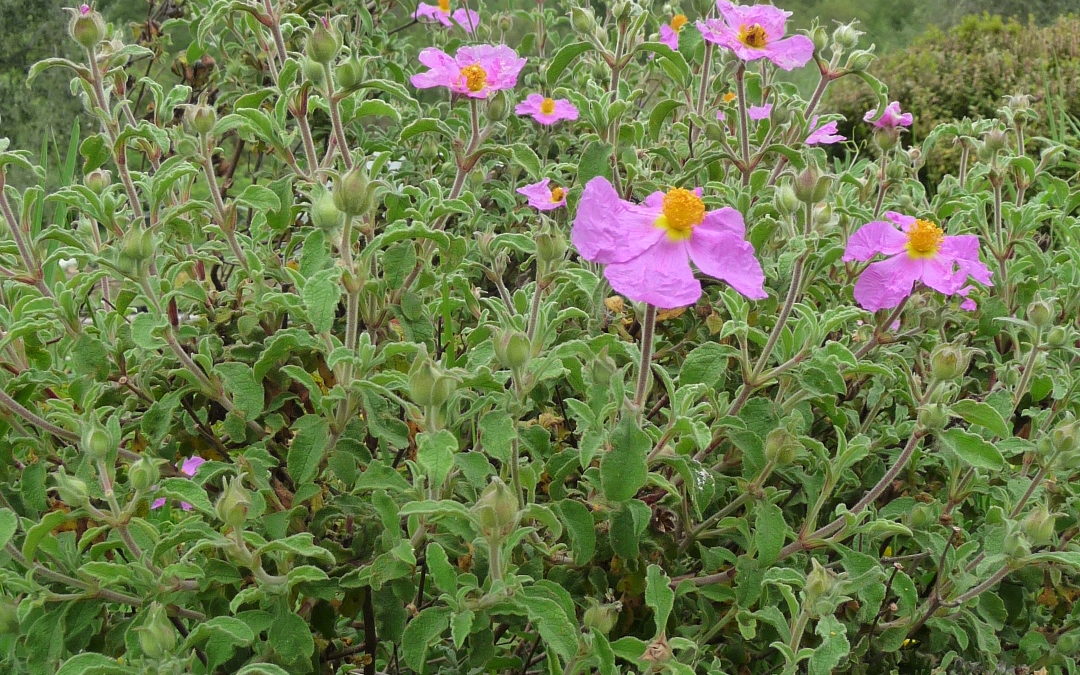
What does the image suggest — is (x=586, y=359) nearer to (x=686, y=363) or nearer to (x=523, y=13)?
(x=686, y=363)

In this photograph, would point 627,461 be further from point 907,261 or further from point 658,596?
point 907,261

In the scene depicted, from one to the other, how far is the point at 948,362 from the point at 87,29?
4.77 feet

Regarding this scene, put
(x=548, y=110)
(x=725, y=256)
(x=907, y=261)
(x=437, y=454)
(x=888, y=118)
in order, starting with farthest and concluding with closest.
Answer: (x=548, y=110), (x=888, y=118), (x=907, y=261), (x=725, y=256), (x=437, y=454)

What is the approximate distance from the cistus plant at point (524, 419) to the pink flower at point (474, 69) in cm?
1

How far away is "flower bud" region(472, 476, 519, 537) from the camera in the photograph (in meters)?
1.13

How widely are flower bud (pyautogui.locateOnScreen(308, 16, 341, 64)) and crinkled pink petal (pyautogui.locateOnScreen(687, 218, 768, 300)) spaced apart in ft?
2.01

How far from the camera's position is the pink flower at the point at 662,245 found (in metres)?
1.22

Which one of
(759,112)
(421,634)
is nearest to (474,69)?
(759,112)

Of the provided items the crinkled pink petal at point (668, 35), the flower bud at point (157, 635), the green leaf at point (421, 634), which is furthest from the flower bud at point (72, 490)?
the crinkled pink petal at point (668, 35)

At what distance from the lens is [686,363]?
1.46m

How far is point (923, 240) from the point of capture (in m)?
1.72

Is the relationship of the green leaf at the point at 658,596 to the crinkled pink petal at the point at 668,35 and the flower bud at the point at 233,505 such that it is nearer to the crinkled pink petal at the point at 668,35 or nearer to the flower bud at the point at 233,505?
the flower bud at the point at 233,505

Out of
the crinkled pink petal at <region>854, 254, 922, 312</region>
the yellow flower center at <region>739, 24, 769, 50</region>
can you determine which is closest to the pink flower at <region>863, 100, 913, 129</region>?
the yellow flower center at <region>739, 24, 769, 50</region>

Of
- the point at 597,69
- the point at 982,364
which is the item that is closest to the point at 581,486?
the point at 982,364
